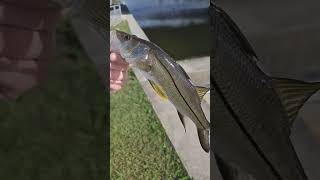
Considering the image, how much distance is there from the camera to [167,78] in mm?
1137

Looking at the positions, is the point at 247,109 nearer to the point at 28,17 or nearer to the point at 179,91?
the point at 179,91

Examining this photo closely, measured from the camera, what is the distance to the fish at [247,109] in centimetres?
117

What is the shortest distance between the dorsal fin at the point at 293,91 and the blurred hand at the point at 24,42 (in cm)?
56

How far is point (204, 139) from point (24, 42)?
0.48 metres

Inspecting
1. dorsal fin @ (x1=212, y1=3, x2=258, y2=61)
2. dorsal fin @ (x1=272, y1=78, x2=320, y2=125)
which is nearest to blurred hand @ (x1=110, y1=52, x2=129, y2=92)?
dorsal fin @ (x1=212, y1=3, x2=258, y2=61)

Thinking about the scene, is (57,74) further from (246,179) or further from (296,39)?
(296,39)

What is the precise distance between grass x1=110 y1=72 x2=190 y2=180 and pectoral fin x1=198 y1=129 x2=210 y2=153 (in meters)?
0.07

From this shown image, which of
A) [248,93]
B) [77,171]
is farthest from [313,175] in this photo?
[77,171]

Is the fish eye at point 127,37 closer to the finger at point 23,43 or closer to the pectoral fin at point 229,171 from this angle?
the finger at point 23,43

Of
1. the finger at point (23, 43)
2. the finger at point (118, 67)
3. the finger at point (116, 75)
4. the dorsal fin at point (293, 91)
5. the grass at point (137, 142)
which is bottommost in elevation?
the grass at point (137, 142)

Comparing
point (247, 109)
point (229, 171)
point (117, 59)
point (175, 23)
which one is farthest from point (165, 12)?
point (229, 171)

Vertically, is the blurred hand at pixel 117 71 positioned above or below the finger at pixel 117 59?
below

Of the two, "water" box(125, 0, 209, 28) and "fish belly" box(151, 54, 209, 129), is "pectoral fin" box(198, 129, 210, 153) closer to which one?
"fish belly" box(151, 54, 209, 129)

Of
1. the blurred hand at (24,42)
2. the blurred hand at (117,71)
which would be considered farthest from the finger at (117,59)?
the blurred hand at (24,42)
